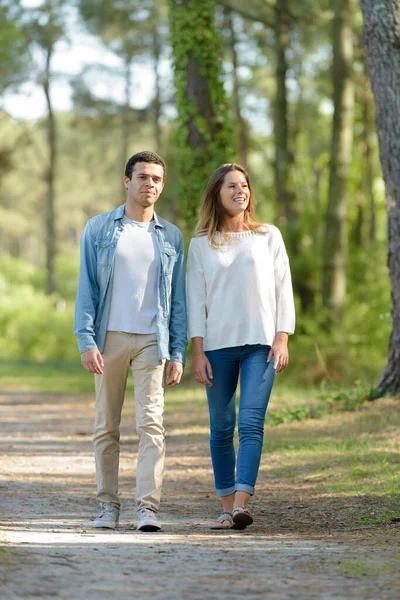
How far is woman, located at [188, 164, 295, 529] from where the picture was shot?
6.45 metres

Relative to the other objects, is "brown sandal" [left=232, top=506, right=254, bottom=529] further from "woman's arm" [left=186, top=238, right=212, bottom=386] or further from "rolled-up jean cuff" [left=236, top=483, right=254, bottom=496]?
"woman's arm" [left=186, top=238, right=212, bottom=386]

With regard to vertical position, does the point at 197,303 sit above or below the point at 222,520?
above

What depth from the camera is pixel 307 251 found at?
74.7 feet

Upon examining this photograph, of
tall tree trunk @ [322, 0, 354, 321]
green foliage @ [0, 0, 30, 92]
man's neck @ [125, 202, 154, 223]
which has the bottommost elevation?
man's neck @ [125, 202, 154, 223]

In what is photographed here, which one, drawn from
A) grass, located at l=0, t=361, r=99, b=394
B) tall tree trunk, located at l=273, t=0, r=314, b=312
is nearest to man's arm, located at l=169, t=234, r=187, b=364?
grass, located at l=0, t=361, r=99, b=394

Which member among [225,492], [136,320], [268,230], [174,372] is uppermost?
[268,230]

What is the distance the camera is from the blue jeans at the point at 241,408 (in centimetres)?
643

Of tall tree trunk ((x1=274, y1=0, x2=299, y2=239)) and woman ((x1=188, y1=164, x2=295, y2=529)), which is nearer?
woman ((x1=188, y1=164, x2=295, y2=529))

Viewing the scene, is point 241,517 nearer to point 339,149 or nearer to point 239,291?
point 239,291

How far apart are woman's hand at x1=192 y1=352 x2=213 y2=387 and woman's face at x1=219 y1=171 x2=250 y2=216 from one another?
938 mm

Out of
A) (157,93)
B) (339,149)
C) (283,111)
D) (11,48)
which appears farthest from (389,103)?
(157,93)

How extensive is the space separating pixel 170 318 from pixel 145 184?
0.85m

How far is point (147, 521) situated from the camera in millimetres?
6219

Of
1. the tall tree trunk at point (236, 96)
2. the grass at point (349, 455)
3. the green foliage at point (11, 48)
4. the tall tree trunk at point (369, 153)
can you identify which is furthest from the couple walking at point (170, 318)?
the green foliage at point (11, 48)
